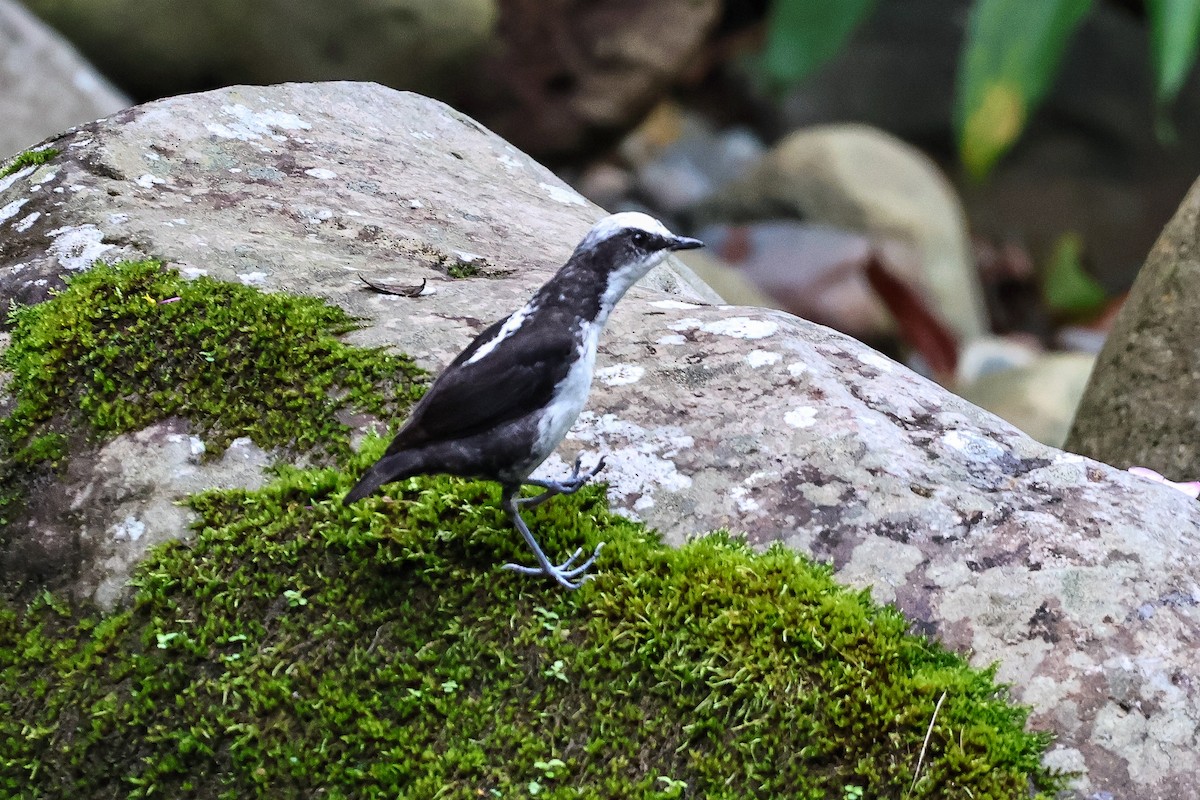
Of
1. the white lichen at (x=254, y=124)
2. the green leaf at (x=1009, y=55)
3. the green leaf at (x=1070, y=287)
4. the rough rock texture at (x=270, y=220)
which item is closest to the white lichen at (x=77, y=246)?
the rough rock texture at (x=270, y=220)

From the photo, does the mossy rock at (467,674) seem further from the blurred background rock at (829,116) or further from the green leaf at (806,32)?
the green leaf at (806,32)

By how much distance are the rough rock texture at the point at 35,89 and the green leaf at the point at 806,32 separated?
5.61 metres

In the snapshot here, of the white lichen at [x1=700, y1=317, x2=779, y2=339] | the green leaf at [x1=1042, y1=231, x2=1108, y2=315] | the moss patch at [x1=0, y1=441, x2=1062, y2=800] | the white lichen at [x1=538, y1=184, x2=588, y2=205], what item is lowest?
the green leaf at [x1=1042, y1=231, x2=1108, y2=315]

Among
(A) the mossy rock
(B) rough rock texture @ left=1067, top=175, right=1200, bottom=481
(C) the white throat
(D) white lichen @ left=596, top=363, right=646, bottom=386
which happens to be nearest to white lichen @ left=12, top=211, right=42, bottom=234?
(A) the mossy rock

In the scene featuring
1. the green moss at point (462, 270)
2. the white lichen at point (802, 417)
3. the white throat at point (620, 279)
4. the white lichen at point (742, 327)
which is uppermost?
the white throat at point (620, 279)

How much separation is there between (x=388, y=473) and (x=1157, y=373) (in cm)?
389

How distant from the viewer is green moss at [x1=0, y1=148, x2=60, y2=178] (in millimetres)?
4652

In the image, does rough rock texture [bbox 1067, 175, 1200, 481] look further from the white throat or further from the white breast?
the white breast

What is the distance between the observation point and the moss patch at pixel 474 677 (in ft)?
8.74

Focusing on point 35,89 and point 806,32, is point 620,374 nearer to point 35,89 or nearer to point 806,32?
point 806,32

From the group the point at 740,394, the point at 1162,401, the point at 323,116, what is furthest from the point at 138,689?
the point at 1162,401

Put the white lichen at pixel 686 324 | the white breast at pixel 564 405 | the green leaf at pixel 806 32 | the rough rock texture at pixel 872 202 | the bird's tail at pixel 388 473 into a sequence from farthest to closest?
the rough rock texture at pixel 872 202
the green leaf at pixel 806 32
the white lichen at pixel 686 324
the white breast at pixel 564 405
the bird's tail at pixel 388 473

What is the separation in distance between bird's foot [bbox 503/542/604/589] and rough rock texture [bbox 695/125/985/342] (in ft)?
33.2

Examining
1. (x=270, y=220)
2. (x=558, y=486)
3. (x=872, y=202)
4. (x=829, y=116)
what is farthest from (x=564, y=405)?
(x=829, y=116)
